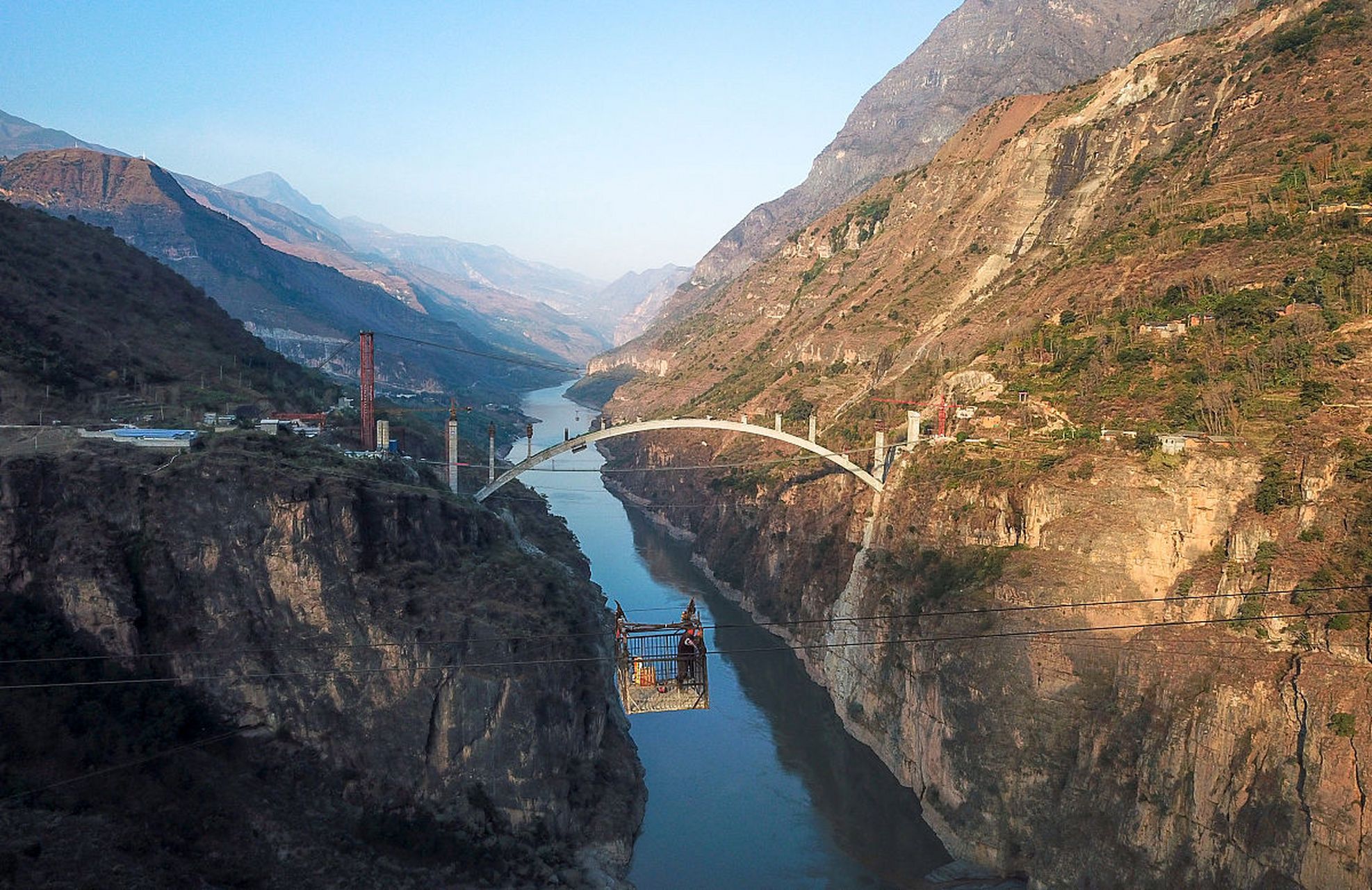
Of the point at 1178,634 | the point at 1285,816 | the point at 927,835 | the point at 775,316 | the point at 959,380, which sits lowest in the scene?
the point at 927,835

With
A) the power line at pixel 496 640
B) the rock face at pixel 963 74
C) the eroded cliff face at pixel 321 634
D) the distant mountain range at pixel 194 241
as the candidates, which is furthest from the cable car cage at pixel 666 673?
the rock face at pixel 963 74

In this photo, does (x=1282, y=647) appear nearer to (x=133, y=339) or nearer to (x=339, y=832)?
(x=339, y=832)

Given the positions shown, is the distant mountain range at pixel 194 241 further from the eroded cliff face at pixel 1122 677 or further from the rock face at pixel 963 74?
the rock face at pixel 963 74

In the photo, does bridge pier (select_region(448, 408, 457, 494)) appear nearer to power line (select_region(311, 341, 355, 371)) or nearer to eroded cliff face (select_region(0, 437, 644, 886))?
eroded cliff face (select_region(0, 437, 644, 886))

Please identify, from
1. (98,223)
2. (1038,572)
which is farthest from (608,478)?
(1038,572)

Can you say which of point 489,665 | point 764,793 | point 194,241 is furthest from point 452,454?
point 194,241

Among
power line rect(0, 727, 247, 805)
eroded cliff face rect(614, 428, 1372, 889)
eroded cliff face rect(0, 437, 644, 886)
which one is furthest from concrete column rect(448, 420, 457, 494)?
eroded cliff face rect(614, 428, 1372, 889)
